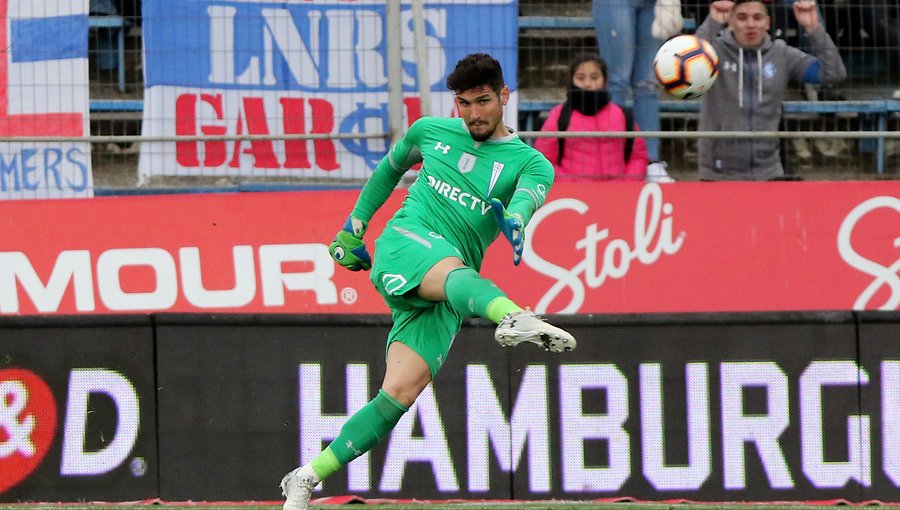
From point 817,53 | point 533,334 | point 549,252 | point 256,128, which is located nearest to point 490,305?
point 533,334

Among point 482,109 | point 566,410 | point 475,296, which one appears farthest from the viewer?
point 566,410

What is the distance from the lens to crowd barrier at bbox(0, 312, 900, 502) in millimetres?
7160

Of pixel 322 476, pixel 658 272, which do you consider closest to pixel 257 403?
pixel 322 476

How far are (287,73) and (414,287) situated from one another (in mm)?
3735

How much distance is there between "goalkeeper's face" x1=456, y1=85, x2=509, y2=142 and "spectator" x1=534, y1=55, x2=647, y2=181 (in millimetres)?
3303

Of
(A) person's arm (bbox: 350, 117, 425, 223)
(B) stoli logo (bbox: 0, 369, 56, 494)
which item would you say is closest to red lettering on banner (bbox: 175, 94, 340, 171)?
(B) stoli logo (bbox: 0, 369, 56, 494)

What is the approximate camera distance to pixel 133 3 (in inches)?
364

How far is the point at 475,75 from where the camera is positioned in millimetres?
5797

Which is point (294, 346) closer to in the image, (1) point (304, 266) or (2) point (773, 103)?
(1) point (304, 266)

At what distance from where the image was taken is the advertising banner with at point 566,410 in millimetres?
7184

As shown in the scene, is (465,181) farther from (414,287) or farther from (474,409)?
(474,409)

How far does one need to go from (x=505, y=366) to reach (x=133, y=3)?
3.79m

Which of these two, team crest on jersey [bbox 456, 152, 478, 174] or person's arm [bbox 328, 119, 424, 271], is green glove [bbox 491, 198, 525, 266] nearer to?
team crest on jersey [bbox 456, 152, 478, 174]

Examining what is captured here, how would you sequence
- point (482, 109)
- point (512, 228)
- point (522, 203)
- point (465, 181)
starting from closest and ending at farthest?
point (512, 228) → point (522, 203) → point (482, 109) → point (465, 181)
